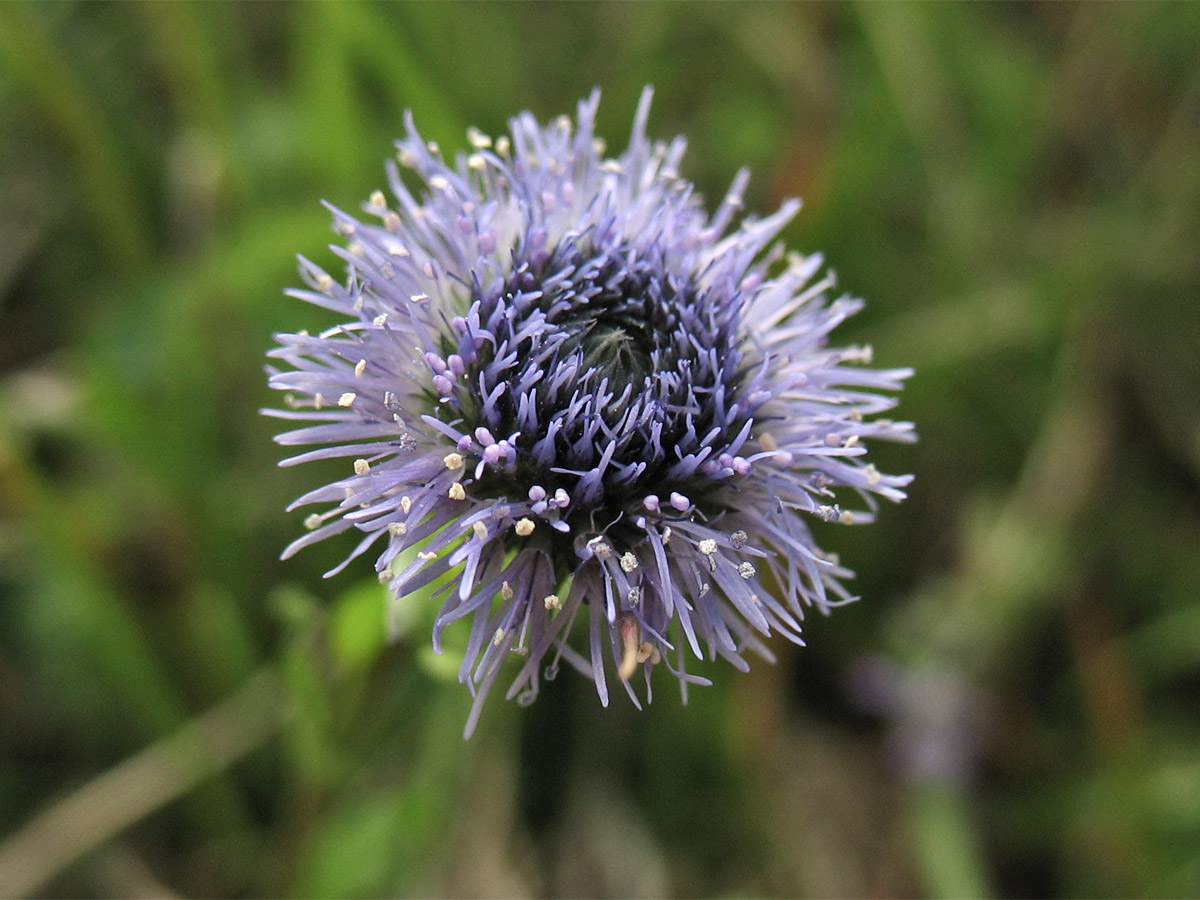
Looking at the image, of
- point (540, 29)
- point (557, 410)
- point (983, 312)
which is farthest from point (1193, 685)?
point (540, 29)

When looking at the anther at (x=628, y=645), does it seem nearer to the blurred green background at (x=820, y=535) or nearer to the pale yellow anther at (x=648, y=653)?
the pale yellow anther at (x=648, y=653)

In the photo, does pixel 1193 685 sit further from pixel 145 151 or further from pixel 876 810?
pixel 145 151

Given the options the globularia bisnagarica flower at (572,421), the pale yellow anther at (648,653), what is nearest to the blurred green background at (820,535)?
the globularia bisnagarica flower at (572,421)

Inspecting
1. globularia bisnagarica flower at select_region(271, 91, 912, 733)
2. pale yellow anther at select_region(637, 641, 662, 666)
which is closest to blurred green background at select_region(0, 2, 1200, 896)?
globularia bisnagarica flower at select_region(271, 91, 912, 733)

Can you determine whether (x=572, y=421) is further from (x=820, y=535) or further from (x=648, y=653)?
(x=820, y=535)

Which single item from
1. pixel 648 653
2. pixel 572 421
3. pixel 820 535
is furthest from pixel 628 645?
pixel 820 535
